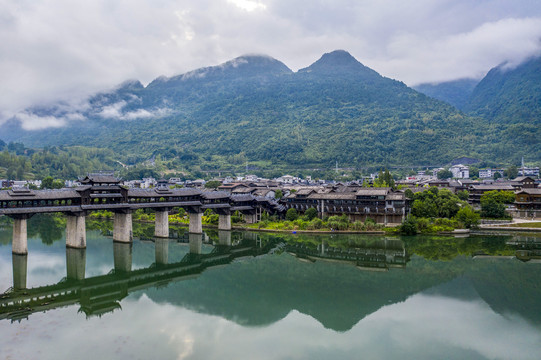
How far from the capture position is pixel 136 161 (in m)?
153

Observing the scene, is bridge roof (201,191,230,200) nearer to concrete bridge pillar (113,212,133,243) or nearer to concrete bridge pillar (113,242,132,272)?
concrete bridge pillar (113,212,133,243)

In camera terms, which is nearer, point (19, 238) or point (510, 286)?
point (510, 286)

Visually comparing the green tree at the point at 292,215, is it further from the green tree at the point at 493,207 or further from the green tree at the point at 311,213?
the green tree at the point at 493,207

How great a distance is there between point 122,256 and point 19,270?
8.43 meters

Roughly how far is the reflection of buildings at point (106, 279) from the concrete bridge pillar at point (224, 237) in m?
1.54

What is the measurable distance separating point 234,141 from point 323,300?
136 meters

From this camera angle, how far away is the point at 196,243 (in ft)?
142

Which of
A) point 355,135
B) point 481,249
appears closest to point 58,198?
point 481,249

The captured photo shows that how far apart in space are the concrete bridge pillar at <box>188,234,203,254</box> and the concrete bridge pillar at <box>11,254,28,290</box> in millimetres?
14295

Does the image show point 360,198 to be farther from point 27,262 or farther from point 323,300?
point 27,262

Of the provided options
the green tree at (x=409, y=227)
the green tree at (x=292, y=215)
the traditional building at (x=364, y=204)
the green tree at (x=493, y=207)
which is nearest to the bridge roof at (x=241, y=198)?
the green tree at (x=292, y=215)

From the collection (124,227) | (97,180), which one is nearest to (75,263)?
(124,227)

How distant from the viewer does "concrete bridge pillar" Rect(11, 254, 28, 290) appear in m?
26.5

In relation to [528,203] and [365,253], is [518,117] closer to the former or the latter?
[528,203]
